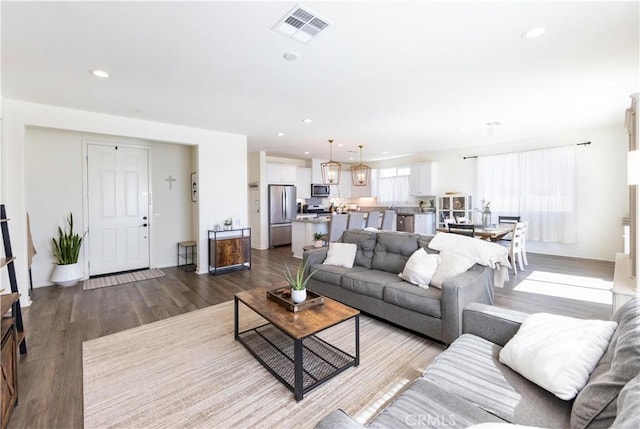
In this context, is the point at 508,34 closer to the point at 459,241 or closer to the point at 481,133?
the point at 459,241

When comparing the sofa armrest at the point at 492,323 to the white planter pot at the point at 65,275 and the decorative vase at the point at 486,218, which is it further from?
the white planter pot at the point at 65,275

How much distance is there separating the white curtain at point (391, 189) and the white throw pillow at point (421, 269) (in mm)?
6142

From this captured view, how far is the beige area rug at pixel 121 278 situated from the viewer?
A: 181 inches

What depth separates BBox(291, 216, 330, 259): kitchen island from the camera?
668cm

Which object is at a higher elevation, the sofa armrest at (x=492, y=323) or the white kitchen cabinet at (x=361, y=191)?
the white kitchen cabinet at (x=361, y=191)

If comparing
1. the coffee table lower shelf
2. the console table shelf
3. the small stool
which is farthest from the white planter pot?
the coffee table lower shelf

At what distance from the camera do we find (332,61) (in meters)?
2.75

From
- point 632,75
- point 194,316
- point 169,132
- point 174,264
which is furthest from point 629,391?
point 174,264

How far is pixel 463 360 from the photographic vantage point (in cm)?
164

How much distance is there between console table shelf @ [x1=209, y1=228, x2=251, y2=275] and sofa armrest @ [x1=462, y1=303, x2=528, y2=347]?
431 cm

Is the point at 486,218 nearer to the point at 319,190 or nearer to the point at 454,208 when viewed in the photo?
the point at 454,208

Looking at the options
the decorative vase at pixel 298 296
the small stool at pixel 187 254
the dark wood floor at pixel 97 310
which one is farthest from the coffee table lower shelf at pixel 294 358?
the small stool at pixel 187 254

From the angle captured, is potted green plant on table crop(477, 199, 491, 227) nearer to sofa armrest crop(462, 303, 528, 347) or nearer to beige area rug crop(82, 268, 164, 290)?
sofa armrest crop(462, 303, 528, 347)

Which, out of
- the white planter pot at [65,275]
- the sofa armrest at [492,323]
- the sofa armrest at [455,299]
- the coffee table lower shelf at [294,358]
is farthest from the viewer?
the white planter pot at [65,275]
